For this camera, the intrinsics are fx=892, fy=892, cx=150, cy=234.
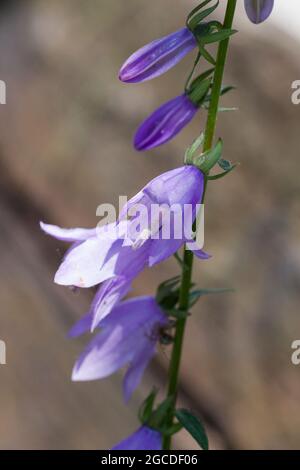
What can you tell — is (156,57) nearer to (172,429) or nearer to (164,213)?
(164,213)

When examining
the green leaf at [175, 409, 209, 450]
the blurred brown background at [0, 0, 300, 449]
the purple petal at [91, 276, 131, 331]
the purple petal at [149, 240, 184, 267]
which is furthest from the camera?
the blurred brown background at [0, 0, 300, 449]

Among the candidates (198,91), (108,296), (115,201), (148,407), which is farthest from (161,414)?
(115,201)

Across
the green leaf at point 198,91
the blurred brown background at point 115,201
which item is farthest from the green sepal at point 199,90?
the blurred brown background at point 115,201

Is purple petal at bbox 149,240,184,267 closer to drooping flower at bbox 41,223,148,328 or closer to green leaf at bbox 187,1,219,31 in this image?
drooping flower at bbox 41,223,148,328

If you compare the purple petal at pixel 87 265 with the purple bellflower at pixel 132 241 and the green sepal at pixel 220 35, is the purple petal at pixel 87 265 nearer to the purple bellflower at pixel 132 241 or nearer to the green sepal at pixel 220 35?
the purple bellflower at pixel 132 241

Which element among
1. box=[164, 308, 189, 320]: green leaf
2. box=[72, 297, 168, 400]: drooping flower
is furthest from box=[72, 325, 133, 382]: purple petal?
box=[164, 308, 189, 320]: green leaf

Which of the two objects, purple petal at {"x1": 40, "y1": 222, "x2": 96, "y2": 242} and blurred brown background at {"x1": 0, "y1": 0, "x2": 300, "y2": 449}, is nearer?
purple petal at {"x1": 40, "y1": 222, "x2": 96, "y2": 242}
